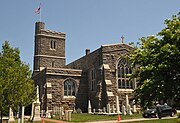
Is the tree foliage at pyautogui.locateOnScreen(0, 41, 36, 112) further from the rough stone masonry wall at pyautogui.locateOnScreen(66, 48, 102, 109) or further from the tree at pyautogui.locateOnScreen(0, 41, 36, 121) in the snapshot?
the rough stone masonry wall at pyautogui.locateOnScreen(66, 48, 102, 109)

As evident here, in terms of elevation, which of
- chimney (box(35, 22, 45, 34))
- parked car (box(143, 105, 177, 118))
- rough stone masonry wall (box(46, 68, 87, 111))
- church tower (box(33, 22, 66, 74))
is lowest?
parked car (box(143, 105, 177, 118))

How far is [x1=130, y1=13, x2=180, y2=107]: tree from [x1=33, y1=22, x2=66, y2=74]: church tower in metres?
37.9

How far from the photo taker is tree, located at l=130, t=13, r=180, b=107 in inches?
272

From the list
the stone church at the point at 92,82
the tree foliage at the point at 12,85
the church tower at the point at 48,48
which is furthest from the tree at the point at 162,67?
the church tower at the point at 48,48

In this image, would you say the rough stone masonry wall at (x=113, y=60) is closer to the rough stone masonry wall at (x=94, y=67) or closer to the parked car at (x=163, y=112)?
the rough stone masonry wall at (x=94, y=67)

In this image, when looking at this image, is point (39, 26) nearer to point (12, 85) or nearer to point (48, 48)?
point (48, 48)

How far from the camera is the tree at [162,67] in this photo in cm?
691

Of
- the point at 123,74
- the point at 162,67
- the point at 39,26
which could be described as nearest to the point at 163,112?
the point at 123,74

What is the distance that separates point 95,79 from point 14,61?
17320 millimetres

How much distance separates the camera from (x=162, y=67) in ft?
22.4

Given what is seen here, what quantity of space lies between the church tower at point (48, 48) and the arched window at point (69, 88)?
508 inches

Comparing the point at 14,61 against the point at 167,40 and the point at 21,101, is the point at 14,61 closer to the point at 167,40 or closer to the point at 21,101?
the point at 21,101

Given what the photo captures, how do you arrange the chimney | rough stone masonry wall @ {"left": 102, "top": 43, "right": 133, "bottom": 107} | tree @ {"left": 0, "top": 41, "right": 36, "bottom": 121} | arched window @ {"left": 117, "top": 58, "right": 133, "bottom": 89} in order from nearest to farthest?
tree @ {"left": 0, "top": 41, "right": 36, "bottom": 121}, rough stone masonry wall @ {"left": 102, "top": 43, "right": 133, "bottom": 107}, arched window @ {"left": 117, "top": 58, "right": 133, "bottom": 89}, the chimney

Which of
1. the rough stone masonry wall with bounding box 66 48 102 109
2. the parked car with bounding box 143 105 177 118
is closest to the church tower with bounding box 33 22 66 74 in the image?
the rough stone masonry wall with bounding box 66 48 102 109
